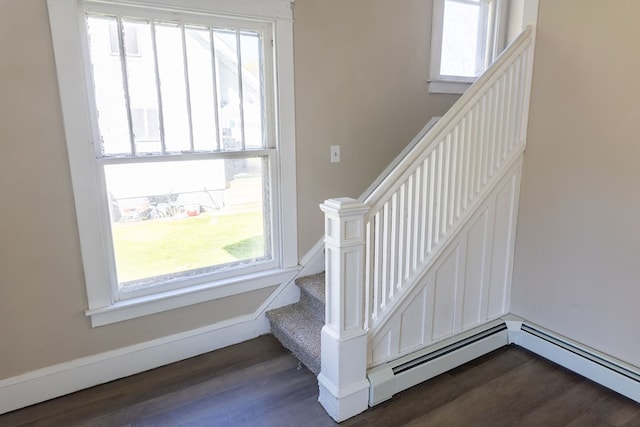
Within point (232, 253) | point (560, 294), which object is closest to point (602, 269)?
point (560, 294)

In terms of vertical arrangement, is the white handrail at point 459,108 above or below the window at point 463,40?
below

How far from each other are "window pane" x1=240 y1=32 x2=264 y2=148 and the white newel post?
0.90 m

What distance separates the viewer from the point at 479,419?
202cm

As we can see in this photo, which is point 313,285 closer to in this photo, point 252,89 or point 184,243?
point 184,243

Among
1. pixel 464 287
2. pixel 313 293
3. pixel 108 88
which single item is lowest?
pixel 313 293

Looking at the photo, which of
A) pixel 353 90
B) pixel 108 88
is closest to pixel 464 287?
pixel 353 90

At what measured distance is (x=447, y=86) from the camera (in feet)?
10.7

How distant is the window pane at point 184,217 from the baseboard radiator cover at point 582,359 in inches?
69.3

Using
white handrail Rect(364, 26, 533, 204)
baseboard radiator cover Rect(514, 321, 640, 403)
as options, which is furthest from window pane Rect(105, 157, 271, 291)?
baseboard radiator cover Rect(514, 321, 640, 403)

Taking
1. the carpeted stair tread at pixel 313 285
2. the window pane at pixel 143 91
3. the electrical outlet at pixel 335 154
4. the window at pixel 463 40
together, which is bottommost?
the carpeted stair tread at pixel 313 285

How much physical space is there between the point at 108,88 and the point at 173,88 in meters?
0.32

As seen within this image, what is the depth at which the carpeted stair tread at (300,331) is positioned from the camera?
2.37 meters

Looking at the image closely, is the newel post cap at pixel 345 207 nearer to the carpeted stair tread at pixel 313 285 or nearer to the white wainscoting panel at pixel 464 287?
the white wainscoting panel at pixel 464 287

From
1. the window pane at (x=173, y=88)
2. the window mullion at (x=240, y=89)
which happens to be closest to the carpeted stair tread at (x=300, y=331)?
the window mullion at (x=240, y=89)
